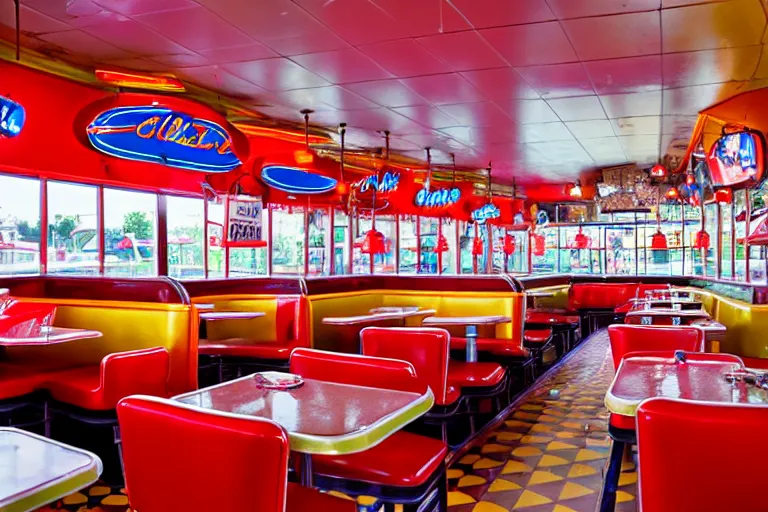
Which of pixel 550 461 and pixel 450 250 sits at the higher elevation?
pixel 450 250

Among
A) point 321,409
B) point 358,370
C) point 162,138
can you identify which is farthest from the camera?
point 162,138

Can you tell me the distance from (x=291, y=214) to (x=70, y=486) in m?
8.72

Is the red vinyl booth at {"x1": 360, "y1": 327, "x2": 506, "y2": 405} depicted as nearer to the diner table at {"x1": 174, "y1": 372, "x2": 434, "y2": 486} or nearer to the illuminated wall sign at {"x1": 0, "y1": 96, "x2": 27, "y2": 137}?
the diner table at {"x1": 174, "y1": 372, "x2": 434, "y2": 486}

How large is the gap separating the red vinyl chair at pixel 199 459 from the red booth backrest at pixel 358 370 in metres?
0.95

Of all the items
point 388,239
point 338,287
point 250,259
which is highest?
point 388,239

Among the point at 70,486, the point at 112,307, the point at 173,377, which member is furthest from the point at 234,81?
the point at 70,486

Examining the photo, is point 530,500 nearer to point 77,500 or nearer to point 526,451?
point 526,451

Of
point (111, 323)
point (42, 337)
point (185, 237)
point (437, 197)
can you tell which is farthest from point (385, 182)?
point (42, 337)

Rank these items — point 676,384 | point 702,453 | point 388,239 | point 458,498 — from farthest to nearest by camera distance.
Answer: point 388,239
point 458,498
point 676,384
point 702,453

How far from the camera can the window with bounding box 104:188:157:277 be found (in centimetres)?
704

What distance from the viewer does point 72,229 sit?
6.57 m

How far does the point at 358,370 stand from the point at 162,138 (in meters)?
3.52

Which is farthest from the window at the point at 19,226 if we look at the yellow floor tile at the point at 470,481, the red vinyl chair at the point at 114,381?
the yellow floor tile at the point at 470,481

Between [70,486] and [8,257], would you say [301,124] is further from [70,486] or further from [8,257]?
[70,486]
